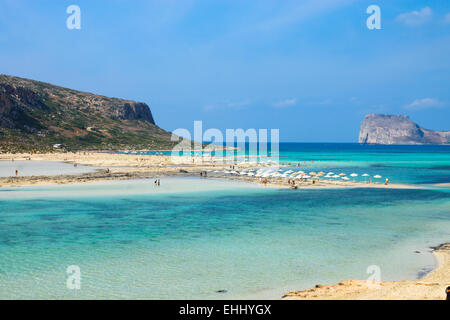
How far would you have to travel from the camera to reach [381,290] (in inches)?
509

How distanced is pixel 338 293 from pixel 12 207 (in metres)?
29.1

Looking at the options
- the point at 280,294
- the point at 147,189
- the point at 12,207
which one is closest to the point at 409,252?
the point at 280,294

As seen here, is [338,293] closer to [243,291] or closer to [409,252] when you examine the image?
[243,291]

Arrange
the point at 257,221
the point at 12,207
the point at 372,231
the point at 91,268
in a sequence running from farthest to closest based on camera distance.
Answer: the point at 12,207 < the point at 257,221 < the point at 372,231 < the point at 91,268

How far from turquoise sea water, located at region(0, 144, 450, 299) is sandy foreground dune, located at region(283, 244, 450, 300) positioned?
980mm

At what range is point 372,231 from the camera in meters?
25.0

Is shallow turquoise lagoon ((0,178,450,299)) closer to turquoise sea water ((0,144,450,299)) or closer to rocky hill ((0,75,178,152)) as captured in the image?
turquoise sea water ((0,144,450,299))

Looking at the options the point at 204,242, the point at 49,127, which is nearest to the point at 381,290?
the point at 204,242

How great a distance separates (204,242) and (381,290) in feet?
36.1

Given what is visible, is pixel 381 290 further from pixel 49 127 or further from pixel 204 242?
pixel 49 127

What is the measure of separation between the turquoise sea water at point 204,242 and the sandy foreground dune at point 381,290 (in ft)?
3.22

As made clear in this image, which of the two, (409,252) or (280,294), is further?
(409,252)

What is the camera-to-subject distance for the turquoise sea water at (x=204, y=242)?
15.3 meters

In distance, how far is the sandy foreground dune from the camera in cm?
1188
